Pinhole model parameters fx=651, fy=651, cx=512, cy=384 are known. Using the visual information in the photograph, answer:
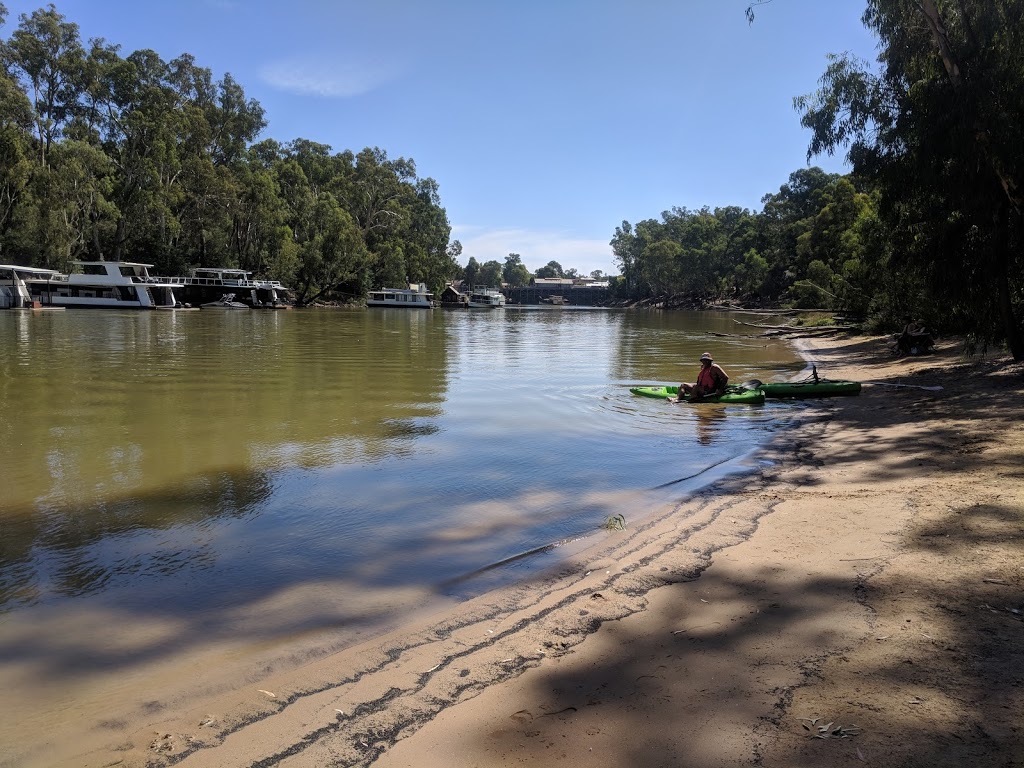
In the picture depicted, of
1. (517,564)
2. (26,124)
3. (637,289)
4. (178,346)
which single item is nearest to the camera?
(517,564)

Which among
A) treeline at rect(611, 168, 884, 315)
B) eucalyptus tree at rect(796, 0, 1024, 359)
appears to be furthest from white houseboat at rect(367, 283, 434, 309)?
eucalyptus tree at rect(796, 0, 1024, 359)

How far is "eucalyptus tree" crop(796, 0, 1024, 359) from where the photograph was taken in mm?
12000

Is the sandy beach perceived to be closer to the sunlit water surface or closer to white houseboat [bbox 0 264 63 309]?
the sunlit water surface

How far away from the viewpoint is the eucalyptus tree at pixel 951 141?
12.0 meters

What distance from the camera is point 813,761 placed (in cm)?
256

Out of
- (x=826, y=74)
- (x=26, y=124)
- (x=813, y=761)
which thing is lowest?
(x=813, y=761)

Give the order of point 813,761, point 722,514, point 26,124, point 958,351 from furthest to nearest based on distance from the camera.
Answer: point 26,124 < point 958,351 < point 722,514 < point 813,761

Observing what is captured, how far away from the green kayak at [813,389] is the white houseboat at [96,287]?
5536cm

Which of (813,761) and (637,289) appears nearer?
(813,761)

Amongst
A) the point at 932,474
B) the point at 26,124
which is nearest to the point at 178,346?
the point at 932,474

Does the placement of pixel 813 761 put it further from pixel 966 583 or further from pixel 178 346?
pixel 178 346

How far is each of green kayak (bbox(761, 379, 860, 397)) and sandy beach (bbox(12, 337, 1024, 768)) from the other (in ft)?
29.2

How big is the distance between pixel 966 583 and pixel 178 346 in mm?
26662

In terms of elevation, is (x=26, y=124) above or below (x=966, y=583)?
above
